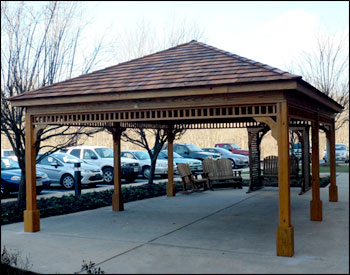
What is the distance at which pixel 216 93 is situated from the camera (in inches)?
288

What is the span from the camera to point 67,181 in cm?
1734

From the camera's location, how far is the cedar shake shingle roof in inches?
289

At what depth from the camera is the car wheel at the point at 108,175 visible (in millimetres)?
19500

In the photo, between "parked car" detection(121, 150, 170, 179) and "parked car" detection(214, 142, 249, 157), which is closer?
"parked car" detection(121, 150, 170, 179)

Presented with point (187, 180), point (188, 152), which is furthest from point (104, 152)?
point (188, 152)

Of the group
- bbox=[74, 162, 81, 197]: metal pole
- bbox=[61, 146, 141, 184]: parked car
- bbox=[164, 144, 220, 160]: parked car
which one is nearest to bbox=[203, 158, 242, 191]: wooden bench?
bbox=[74, 162, 81, 197]: metal pole

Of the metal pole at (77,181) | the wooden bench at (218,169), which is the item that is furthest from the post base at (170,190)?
the metal pole at (77,181)

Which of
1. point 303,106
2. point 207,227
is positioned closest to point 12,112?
point 207,227

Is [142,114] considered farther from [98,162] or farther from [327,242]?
[98,162]

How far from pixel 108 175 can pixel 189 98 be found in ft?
40.7

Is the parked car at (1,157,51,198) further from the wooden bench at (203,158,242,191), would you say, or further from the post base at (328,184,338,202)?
the post base at (328,184,338,202)

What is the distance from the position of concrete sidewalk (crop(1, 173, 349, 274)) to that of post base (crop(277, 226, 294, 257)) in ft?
0.38

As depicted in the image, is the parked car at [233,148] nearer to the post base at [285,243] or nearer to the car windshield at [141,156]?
the car windshield at [141,156]

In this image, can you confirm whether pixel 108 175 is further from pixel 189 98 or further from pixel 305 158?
pixel 189 98
